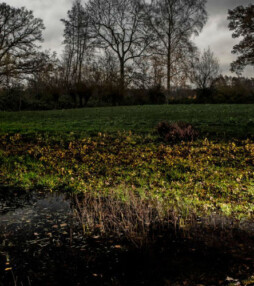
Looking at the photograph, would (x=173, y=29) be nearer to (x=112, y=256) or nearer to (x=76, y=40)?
(x=76, y=40)

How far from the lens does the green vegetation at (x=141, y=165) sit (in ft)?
20.4

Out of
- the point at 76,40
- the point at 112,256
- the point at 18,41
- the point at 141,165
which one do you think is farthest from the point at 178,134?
the point at 76,40

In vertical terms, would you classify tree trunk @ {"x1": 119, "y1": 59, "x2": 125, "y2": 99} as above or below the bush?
above

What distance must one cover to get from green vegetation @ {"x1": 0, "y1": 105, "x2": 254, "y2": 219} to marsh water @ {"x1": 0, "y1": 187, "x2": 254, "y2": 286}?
1048 millimetres

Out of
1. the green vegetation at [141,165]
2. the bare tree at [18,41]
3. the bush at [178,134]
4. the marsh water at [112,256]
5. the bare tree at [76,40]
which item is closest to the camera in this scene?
the marsh water at [112,256]

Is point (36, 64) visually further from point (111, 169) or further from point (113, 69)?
point (111, 169)

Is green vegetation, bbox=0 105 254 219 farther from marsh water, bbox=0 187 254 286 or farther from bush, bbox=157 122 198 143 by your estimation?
marsh water, bbox=0 187 254 286

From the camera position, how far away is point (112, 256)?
4004 mm

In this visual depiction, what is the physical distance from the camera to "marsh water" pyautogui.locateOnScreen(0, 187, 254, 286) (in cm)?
349

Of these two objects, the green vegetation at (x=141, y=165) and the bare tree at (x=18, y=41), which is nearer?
the green vegetation at (x=141, y=165)

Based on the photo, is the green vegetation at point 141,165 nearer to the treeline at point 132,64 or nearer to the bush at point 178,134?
the bush at point 178,134

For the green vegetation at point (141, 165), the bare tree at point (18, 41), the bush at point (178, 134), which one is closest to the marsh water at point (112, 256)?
the green vegetation at point (141, 165)

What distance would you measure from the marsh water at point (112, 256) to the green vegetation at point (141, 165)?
Result: 3.44 feet

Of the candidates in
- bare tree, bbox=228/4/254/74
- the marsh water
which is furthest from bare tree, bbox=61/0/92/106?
the marsh water
